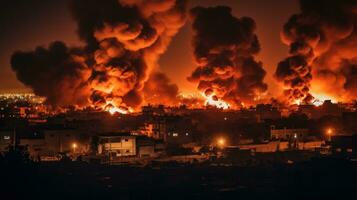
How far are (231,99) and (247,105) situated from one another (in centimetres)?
314

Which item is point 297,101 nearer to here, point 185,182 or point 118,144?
point 118,144

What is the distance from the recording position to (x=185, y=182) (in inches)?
1224

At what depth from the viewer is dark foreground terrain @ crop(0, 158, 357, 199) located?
2822 cm

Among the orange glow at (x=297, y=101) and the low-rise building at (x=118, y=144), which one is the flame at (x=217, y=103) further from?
the low-rise building at (x=118, y=144)

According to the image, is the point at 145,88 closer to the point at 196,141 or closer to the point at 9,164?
the point at 196,141

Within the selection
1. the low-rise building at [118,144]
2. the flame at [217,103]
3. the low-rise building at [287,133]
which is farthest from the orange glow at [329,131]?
the low-rise building at [118,144]

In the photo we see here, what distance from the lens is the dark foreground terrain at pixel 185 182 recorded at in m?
28.2

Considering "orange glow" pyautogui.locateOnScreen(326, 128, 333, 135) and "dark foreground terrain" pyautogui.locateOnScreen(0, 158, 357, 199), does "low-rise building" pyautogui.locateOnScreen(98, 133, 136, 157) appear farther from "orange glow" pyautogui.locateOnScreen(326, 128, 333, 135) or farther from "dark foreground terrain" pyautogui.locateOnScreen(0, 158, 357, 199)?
"orange glow" pyautogui.locateOnScreen(326, 128, 333, 135)

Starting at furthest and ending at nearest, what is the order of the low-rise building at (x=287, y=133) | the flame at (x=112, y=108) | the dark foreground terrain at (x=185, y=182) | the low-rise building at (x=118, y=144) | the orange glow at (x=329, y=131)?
the flame at (x=112, y=108), the orange glow at (x=329, y=131), the low-rise building at (x=287, y=133), the low-rise building at (x=118, y=144), the dark foreground terrain at (x=185, y=182)

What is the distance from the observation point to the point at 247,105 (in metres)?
63.9

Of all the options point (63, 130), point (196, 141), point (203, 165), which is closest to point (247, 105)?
point (196, 141)

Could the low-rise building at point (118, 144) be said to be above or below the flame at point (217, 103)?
below

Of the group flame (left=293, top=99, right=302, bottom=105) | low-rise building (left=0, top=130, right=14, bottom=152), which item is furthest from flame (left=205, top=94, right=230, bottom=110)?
low-rise building (left=0, top=130, right=14, bottom=152)

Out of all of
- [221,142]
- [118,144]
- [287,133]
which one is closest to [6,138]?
[118,144]
